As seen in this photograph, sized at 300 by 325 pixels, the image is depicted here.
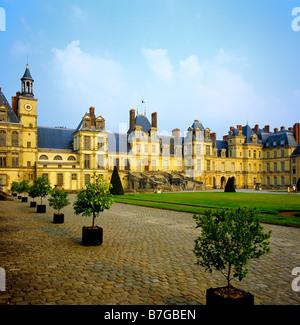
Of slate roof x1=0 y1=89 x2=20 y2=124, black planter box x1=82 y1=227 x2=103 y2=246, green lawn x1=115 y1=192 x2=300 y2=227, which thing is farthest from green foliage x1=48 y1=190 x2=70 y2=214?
slate roof x1=0 y1=89 x2=20 y2=124

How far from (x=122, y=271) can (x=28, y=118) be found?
149ft

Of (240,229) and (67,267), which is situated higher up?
(240,229)

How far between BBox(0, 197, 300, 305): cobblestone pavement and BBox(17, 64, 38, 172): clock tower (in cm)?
3734

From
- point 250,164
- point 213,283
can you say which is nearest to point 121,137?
point 250,164

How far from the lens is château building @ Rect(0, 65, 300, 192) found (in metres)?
45.2

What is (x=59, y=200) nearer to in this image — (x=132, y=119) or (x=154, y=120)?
(x=132, y=119)

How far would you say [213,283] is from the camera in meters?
6.22

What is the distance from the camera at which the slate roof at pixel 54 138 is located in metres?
50.0

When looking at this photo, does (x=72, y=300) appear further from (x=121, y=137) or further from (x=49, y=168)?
(x=121, y=137)

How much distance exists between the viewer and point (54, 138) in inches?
2036

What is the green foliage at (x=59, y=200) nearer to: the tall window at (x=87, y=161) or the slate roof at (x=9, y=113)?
the tall window at (x=87, y=161)

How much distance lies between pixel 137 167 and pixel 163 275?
49725mm

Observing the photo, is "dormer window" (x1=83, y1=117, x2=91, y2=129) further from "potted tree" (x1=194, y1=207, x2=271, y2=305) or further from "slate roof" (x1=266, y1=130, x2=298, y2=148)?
"potted tree" (x1=194, y1=207, x2=271, y2=305)

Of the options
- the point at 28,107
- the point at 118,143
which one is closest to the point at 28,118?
the point at 28,107
